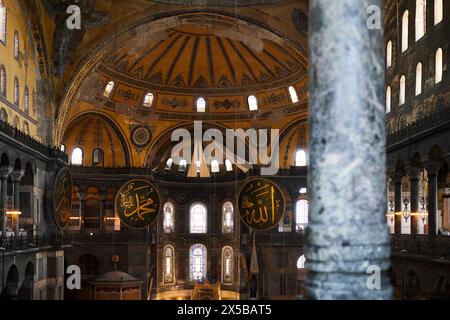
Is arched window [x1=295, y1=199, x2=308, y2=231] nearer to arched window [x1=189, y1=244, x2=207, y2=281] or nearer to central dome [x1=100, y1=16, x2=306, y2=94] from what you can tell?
arched window [x1=189, y1=244, x2=207, y2=281]

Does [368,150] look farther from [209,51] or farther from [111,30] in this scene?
[209,51]

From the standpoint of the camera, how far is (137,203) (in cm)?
1594

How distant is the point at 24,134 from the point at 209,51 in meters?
10.8

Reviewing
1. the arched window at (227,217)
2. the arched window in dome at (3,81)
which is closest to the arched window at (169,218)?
the arched window at (227,217)

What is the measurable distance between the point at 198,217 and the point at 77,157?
26.6 feet

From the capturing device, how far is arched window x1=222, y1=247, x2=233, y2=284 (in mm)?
32281

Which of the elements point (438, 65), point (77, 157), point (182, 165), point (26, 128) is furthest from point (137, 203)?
point (182, 165)

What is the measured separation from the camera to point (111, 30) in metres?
A: 23.0

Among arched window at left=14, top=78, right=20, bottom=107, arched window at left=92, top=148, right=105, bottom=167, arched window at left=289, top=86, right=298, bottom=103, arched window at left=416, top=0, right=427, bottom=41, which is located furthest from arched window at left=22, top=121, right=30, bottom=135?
arched window at left=416, top=0, right=427, bottom=41

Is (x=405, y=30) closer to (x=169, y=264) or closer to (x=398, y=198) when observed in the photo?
(x=398, y=198)

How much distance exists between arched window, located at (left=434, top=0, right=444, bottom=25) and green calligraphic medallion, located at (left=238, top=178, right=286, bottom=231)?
5.84 meters

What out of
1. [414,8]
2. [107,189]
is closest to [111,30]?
[107,189]

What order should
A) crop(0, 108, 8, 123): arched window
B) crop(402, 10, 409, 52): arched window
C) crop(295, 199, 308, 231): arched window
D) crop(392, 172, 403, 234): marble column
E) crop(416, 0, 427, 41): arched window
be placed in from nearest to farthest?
crop(416, 0, 427, 41): arched window < crop(0, 108, 8, 123): arched window < crop(402, 10, 409, 52): arched window < crop(392, 172, 403, 234): marble column < crop(295, 199, 308, 231): arched window
